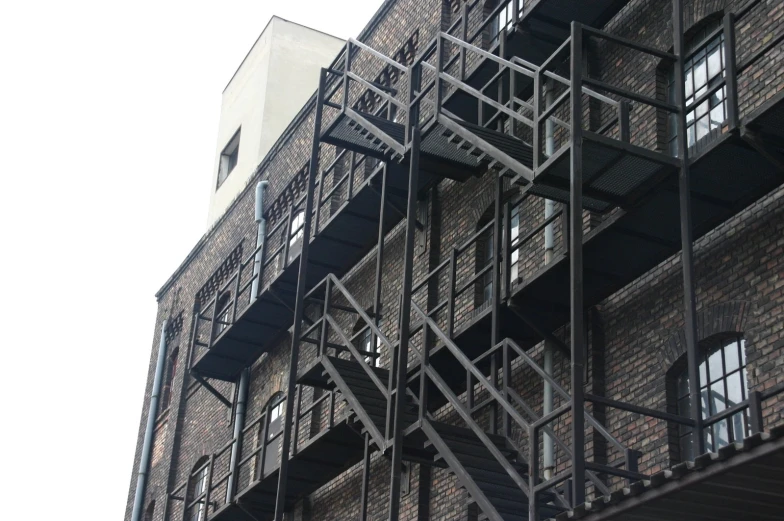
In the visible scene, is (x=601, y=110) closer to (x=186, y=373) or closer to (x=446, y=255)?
(x=446, y=255)

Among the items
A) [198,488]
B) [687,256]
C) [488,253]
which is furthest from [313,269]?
[687,256]

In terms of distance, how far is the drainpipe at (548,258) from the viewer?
12.2 meters

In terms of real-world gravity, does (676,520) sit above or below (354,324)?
below

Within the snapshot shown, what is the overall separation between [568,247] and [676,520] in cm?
400

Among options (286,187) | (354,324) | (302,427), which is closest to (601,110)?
(354,324)

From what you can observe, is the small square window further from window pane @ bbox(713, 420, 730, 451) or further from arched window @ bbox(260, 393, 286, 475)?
window pane @ bbox(713, 420, 730, 451)

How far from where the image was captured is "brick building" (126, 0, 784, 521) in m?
10.1

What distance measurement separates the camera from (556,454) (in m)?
12.4

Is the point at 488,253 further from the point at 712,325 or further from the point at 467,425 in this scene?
the point at 712,325

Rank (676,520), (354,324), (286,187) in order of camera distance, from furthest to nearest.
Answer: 1. (286,187)
2. (354,324)
3. (676,520)

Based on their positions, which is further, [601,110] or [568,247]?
[601,110]

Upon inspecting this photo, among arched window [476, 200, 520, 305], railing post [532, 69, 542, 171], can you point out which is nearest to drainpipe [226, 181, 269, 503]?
arched window [476, 200, 520, 305]

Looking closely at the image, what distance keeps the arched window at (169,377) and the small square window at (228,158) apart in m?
4.19

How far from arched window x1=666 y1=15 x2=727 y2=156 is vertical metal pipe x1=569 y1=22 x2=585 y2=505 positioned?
1844 millimetres
